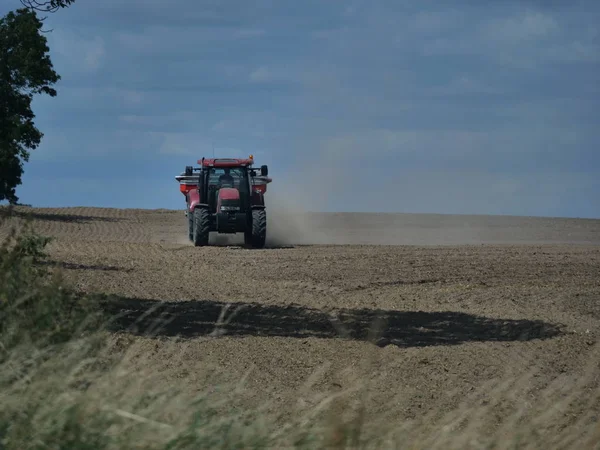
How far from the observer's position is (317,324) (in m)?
13.2

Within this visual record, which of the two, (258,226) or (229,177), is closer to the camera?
(258,226)

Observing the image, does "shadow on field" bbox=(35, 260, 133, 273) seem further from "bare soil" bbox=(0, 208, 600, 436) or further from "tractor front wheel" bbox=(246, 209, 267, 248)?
"tractor front wheel" bbox=(246, 209, 267, 248)

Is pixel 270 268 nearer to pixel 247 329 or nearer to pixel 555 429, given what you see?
pixel 247 329

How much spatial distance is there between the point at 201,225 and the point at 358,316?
1379cm

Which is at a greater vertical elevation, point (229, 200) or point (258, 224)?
point (229, 200)

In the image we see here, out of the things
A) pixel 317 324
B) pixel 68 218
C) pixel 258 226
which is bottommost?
pixel 317 324

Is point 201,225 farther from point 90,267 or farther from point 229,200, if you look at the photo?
point 90,267

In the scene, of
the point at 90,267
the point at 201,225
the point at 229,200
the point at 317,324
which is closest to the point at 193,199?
the point at 201,225

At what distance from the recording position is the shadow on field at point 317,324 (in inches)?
476

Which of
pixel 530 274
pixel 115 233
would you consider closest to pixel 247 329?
pixel 530 274

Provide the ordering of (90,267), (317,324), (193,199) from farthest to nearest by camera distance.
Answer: (193,199) < (90,267) < (317,324)

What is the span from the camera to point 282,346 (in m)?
11.4

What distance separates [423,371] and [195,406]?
5799mm

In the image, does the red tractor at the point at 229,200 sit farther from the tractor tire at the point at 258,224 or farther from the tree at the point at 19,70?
the tree at the point at 19,70
